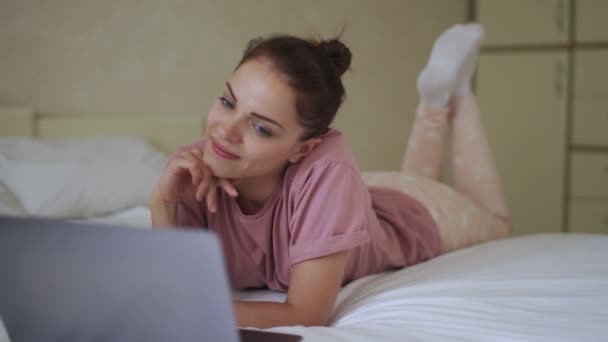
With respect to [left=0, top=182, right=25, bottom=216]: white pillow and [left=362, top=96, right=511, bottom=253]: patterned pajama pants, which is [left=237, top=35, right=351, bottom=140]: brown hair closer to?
[left=362, top=96, right=511, bottom=253]: patterned pajama pants

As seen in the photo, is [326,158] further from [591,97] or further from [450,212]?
[591,97]

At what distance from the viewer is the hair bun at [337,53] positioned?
1060mm

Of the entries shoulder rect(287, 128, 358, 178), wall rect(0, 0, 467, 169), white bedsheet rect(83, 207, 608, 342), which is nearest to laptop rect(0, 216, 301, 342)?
white bedsheet rect(83, 207, 608, 342)

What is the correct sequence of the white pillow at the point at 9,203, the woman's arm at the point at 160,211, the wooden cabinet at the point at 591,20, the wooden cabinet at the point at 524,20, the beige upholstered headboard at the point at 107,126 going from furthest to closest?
the wooden cabinet at the point at 524,20, the wooden cabinet at the point at 591,20, the beige upholstered headboard at the point at 107,126, the white pillow at the point at 9,203, the woman's arm at the point at 160,211

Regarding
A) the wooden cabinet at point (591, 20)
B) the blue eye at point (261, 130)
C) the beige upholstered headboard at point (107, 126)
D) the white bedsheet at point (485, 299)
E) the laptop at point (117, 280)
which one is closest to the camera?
the laptop at point (117, 280)

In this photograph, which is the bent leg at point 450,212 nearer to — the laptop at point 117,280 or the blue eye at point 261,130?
the blue eye at point 261,130

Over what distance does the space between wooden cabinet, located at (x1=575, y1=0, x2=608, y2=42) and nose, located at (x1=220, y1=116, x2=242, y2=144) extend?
2.53 metres

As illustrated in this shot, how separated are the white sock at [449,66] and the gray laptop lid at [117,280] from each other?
149cm

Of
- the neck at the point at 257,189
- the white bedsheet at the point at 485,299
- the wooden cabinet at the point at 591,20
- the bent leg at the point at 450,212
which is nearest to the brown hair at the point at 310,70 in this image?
the neck at the point at 257,189

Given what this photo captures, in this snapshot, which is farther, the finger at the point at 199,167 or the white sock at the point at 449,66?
the white sock at the point at 449,66

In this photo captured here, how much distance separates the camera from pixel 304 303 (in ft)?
3.17

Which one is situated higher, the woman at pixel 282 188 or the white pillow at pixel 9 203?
the woman at pixel 282 188

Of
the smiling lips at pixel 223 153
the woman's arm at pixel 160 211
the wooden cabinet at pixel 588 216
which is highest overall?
the smiling lips at pixel 223 153

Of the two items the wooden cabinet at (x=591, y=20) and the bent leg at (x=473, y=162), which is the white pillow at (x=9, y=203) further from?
the wooden cabinet at (x=591, y=20)
